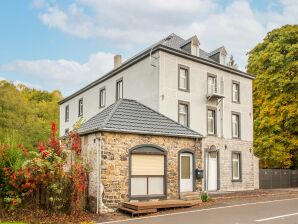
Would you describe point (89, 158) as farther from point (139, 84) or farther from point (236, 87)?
point (236, 87)

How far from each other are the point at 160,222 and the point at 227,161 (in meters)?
14.2

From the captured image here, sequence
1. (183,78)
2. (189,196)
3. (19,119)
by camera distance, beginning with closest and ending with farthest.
Answer: (189,196)
(183,78)
(19,119)

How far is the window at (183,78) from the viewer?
80.0 ft

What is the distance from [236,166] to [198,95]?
6.38 metres

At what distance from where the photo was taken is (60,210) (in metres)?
14.9

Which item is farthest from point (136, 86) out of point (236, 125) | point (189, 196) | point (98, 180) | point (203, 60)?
point (98, 180)

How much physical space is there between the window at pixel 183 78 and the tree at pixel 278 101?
38.1ft

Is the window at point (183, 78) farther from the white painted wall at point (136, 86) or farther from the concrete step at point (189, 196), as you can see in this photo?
the concrete step at point (189, 196)

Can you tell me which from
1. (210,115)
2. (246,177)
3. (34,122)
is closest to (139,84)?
(210,115)

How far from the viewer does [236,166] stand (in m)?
27.4

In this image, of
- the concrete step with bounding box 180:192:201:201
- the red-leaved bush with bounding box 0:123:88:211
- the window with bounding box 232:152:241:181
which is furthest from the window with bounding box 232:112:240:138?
the red-leaved bush with bounding box 0:123:88:211

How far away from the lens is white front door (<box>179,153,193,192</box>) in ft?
61.1

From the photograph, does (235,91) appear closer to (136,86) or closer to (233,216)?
(136,86)

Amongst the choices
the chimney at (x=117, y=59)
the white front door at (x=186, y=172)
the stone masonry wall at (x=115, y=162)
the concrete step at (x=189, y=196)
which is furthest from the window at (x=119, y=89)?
the concrete step at (x=189, y=196)
